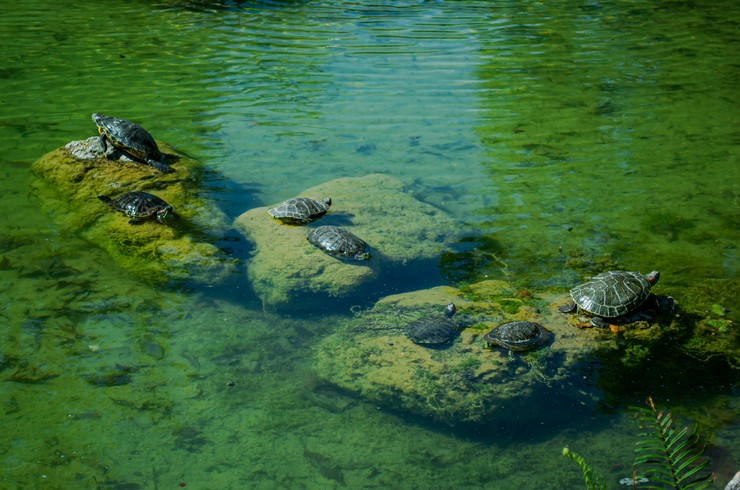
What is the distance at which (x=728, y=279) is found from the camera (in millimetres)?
6637

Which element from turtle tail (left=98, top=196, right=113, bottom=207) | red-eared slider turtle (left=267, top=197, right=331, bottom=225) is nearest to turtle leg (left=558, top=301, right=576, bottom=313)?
red-eared slider turtle (left=267, top=197, right=331, bottom=225)

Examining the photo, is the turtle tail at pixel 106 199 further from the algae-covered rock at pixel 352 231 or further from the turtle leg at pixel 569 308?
the turtle leg at pixel 569 308

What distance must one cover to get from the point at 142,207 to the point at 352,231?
2355 millimetres

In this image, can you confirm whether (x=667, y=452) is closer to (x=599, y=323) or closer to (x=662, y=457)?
(x=662, y=457)

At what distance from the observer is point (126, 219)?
24.5ft

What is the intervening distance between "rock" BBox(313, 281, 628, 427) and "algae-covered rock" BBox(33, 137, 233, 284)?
1905 mm

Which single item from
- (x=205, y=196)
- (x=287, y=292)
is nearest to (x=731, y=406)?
(x=287, y=292)

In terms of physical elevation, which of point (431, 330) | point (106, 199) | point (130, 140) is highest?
point (130, 140)

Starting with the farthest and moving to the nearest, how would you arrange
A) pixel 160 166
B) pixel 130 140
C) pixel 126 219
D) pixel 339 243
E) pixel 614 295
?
pixel 160 166 → pixel 130 140 → pixel 126 219 → pixel 339 243 → pixel 614 295

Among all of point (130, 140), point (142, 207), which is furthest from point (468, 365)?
point (130, 140)

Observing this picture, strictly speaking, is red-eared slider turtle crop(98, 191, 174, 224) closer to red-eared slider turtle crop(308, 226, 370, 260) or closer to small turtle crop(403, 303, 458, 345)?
red-eared slider turtle crop(308, 226, 370, 260)

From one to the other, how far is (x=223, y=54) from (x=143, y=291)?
7936 mm

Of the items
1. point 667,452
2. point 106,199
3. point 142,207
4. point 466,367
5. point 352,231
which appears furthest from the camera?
point 106,199

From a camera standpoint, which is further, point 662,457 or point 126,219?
point 126,219
